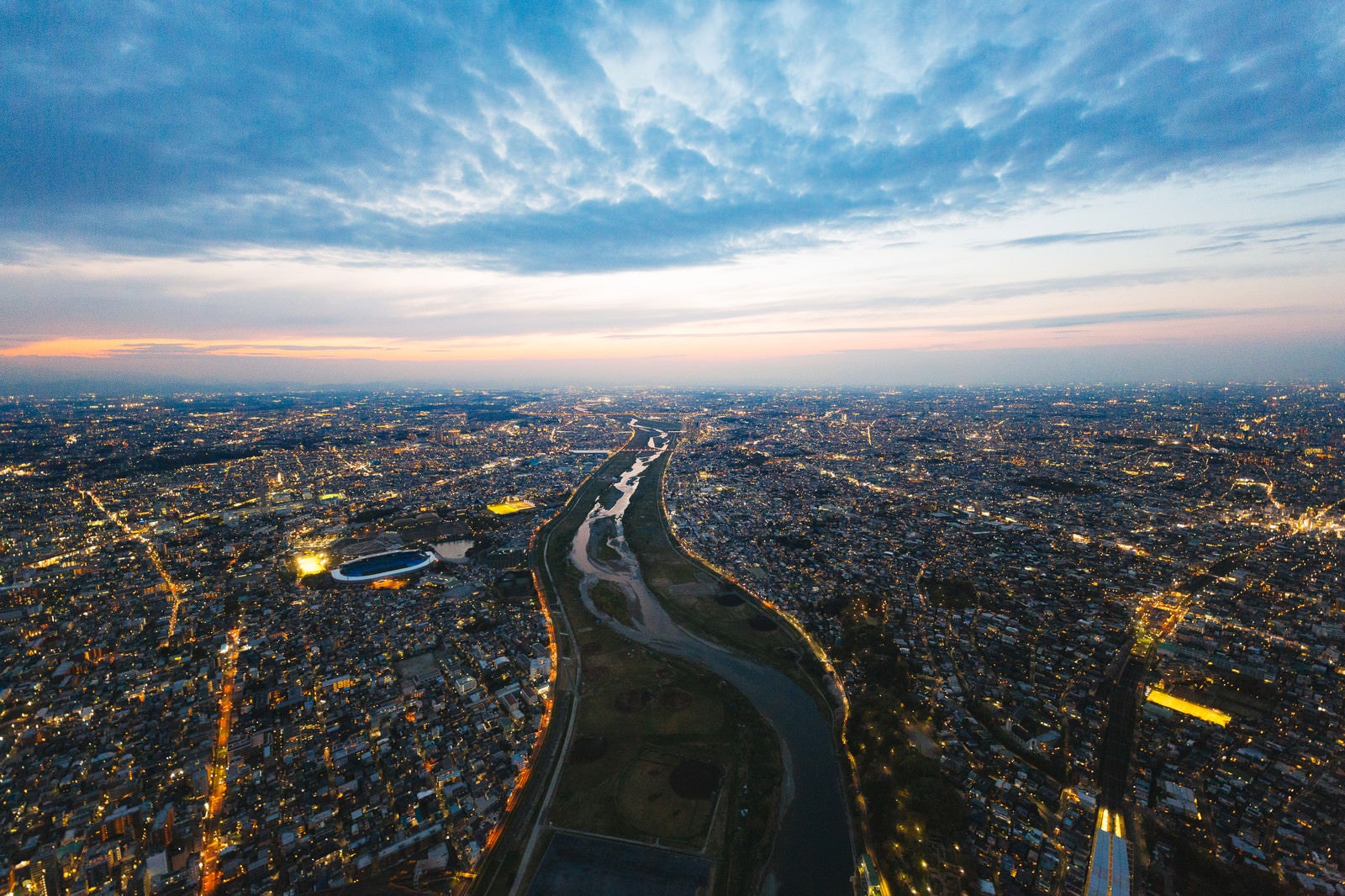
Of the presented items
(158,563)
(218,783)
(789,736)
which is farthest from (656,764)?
(158,563)

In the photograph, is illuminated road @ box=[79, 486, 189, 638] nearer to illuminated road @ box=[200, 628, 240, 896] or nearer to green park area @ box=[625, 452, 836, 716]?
illuminated road @ box=[200, 628, 240, 896]

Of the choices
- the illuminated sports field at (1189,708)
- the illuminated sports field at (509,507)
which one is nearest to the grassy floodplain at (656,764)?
the illuminated sports field at (1189,708)

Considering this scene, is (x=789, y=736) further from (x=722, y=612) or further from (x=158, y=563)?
(x=158, y=563)

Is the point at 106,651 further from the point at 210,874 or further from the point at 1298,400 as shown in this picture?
the point at 1298,400

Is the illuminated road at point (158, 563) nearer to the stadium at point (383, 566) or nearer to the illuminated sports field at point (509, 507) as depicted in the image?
the stadium at point (383, 566)

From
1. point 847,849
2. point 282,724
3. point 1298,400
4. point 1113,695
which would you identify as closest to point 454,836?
point 282,724


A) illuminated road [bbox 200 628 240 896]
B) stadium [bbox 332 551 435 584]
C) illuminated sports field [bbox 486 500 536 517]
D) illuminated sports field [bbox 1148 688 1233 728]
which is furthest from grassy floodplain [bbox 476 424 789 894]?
illuminated sports field [bbox 486 500 536 517]
